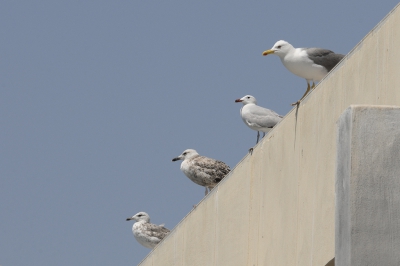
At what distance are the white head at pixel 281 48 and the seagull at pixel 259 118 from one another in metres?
1.95

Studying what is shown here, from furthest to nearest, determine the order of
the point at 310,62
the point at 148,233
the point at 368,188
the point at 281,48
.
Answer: the point at 148,233
the point at 281,48
the point at 310,62
the point at 368,188

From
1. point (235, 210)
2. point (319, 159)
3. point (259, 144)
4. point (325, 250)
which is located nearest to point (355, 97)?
point (319, 159)

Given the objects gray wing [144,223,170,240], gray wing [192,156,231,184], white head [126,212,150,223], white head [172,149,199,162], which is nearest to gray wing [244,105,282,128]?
gray wing [192,156,231,184]

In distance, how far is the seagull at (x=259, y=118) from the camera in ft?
55.5

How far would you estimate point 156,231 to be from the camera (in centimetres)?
2355

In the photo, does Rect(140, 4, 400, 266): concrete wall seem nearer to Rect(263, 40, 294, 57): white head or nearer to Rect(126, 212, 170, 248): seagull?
Rect(263, 40, 294, 57): white head

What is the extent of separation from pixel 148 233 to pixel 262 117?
7266mm

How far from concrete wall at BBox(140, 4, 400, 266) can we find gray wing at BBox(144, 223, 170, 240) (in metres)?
8.10

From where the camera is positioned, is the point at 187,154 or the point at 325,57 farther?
the point at 187,154

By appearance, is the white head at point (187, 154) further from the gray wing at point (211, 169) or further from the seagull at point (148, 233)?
the seagull at point (148, 233)

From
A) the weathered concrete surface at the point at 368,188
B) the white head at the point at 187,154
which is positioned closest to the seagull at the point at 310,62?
the weathered concrete surface at the point at 368,188

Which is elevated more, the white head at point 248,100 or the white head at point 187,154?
the white head at point 248,100

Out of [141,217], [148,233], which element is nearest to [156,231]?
[148,233]

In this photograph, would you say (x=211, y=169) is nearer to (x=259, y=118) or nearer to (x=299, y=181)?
(x=259, y=118)
